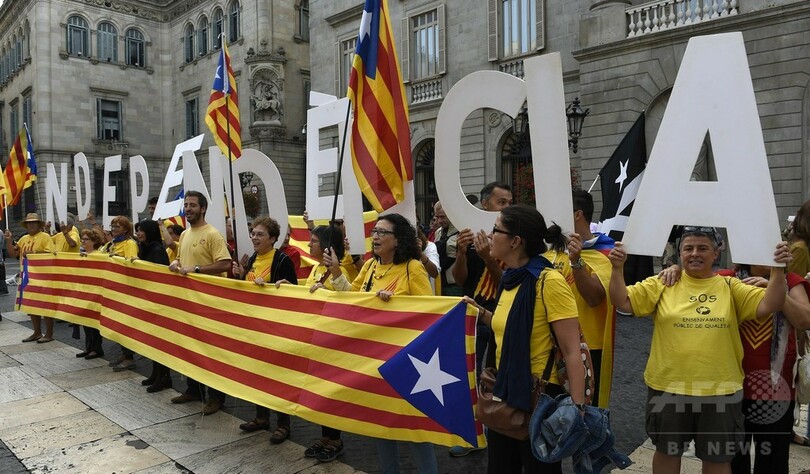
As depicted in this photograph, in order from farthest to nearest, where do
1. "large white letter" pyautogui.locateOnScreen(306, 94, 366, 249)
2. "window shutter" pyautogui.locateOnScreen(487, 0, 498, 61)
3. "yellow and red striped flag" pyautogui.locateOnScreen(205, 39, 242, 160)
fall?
"window shutter" pyautogui.locateOnScreen(487, 0, 498, 61) → "yellow and red striped flag" pyautogui.locateOnScreen(205, 39, 242, 160) → "large white letter" pyautogui.locateOnScreen(306, 94, 366, 249)

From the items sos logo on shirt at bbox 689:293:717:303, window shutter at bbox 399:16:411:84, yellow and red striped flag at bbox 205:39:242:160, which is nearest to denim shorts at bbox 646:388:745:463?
sos logo on shirt at bbox 689:293:717:303

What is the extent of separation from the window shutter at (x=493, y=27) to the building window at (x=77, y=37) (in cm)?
2721

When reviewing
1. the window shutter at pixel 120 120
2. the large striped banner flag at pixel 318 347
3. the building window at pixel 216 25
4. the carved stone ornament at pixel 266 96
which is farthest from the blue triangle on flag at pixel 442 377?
the window shutter at pixel 120 120

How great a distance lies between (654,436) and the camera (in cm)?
294

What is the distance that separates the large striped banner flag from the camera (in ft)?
10.9

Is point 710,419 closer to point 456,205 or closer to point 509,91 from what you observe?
point 456,205

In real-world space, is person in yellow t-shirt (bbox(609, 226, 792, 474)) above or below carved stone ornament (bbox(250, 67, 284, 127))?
below

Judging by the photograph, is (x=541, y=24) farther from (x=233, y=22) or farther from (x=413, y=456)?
(x=233, y=22)

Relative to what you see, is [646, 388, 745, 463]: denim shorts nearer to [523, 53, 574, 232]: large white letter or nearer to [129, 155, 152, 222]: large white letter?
[523, 53, 574, 232]: large white letter

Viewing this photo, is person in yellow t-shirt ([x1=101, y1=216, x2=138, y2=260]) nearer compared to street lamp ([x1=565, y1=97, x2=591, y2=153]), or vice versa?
person in yellow t-shirt ([x1=101, y1=216, x2=138, y2=260])

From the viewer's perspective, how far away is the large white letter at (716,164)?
104 inches

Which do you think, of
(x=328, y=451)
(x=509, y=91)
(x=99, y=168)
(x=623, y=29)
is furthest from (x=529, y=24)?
(x=99, y=168)

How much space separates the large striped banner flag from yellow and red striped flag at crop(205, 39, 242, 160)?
5.12 ft

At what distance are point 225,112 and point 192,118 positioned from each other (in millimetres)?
29901
